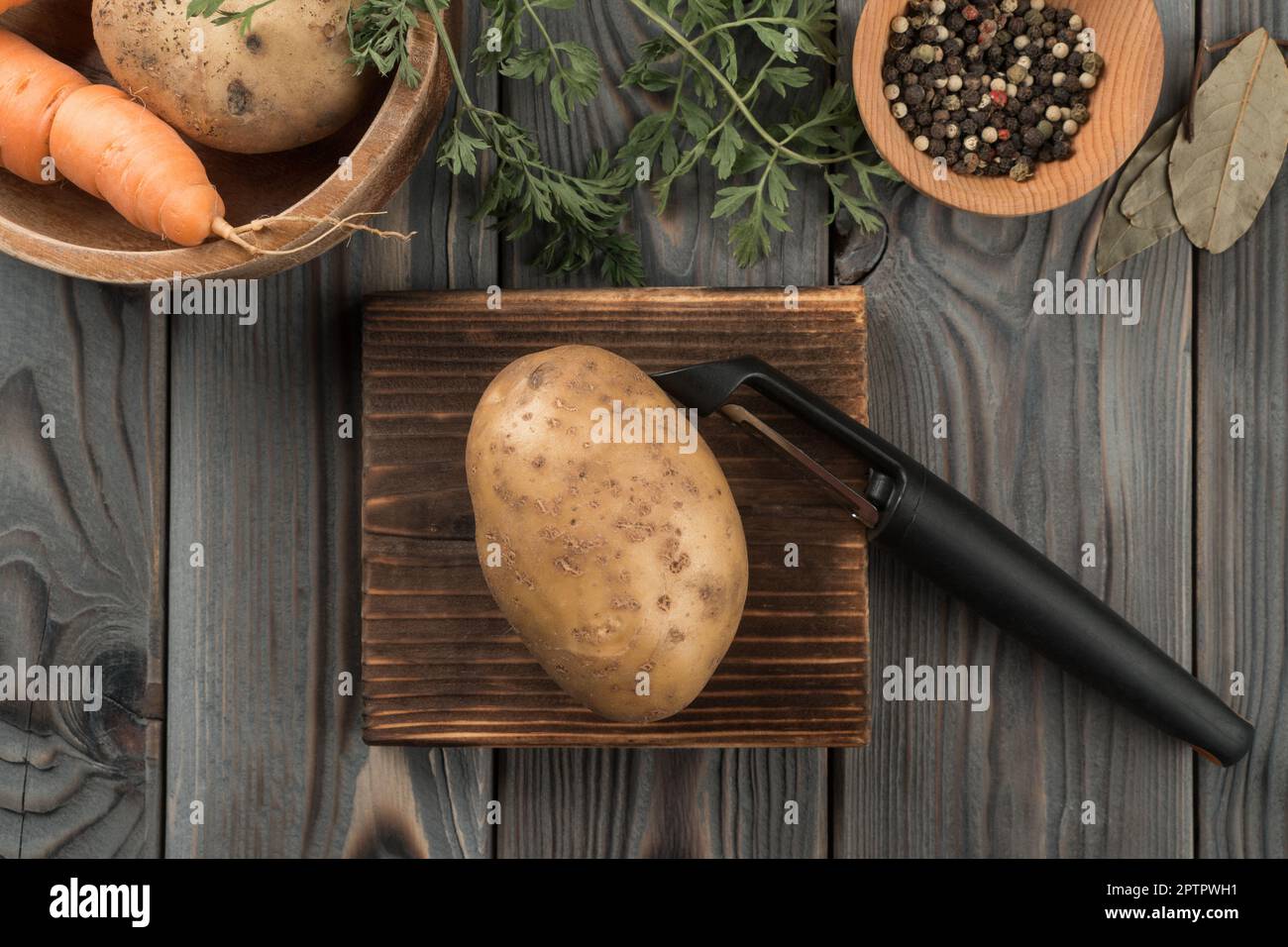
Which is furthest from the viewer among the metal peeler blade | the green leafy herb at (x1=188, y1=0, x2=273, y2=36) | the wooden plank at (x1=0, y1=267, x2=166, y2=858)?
the wooden plank at (x1=0, y1=267, x2=166, y2=858)

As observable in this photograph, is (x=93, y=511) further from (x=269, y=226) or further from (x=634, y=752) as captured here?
(x=634, y=752)

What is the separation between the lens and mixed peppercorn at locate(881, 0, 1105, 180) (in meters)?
0.76

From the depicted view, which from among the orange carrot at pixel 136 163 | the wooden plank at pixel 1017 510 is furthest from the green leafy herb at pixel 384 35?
the wooden plank at pixel 1017 510

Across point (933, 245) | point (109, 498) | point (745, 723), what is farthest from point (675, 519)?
point (109, 498)

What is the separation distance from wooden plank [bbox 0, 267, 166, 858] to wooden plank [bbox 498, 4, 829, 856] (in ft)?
0.96

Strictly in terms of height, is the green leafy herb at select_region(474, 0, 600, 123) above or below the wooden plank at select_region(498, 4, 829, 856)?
above

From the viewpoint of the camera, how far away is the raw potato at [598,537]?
63cm

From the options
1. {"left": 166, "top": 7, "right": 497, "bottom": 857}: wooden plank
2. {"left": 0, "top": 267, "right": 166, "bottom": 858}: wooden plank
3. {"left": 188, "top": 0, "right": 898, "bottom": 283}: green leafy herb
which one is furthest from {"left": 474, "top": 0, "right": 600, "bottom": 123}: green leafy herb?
{"left": 0, "top": 267, "right": 166, "bottom": 858}: wooden plank

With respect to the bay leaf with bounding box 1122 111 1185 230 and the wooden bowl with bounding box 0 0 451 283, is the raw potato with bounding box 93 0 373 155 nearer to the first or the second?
the wooden bowl with bounding box 0 0 451 283

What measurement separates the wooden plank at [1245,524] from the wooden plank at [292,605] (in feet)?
1.87

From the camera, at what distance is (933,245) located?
32.4 inches

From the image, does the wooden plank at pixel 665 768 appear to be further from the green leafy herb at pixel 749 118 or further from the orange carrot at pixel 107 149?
the orange carrot at pixel 107 149

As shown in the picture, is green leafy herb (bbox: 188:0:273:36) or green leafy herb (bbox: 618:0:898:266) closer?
green leafy herb (bbox: 188:0:273:36)

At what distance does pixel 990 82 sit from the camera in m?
0.78
